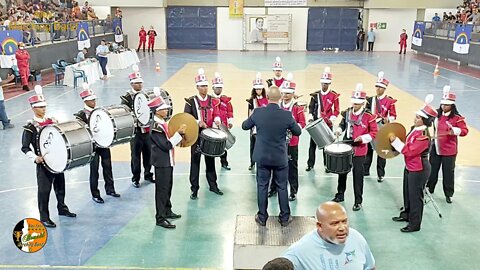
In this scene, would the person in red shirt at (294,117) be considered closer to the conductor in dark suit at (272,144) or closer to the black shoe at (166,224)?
the conductor in dark suit at (272,144)

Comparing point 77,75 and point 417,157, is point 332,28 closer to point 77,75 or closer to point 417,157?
point 77,75

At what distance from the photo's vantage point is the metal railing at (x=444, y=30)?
27484 mm

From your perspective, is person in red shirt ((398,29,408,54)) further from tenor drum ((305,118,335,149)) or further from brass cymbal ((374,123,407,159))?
brass cymbal ((374,123,407,159))

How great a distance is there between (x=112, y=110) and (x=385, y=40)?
35944 mm

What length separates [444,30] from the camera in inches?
1249

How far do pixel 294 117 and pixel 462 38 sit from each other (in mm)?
23475

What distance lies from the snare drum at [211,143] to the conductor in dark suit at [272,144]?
1369mm

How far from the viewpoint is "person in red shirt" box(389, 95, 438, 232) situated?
22.4 feet

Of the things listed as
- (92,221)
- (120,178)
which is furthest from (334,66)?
(92,221)

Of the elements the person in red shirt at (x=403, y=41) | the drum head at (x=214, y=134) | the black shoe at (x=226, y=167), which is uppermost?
the person in red shirt at (x=403, y=41)

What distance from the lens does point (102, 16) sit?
3791 cm

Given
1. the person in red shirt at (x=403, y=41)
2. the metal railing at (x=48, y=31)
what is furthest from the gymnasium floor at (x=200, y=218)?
the person in red shirt at (x=403, y=41)

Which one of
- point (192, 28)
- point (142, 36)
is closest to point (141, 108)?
point (142, 36)

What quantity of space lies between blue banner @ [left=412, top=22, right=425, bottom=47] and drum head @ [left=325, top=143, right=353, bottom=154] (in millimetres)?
31091
